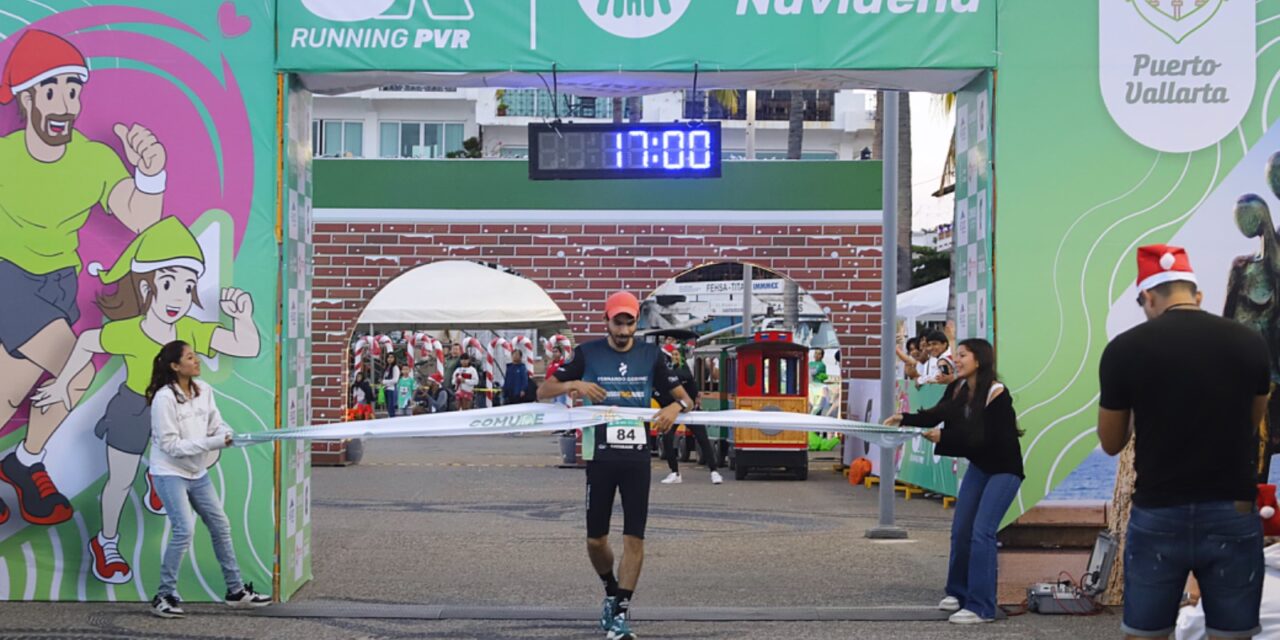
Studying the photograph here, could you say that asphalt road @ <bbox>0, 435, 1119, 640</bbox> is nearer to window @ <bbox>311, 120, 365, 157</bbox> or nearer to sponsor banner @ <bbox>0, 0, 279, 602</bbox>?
sponsor banner @ <bbox>0, 0, 279, 602</bbox>

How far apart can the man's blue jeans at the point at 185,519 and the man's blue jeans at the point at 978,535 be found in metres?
4.42

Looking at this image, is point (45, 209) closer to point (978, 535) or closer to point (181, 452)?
point (181, 452)

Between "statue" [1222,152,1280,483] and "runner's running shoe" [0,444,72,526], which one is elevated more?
"statue" [1222,152,1280,483]

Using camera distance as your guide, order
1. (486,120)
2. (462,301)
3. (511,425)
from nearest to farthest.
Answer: (511,425), (462,301), (486,120)

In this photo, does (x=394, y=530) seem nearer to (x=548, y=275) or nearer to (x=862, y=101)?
(x=548, y=275)

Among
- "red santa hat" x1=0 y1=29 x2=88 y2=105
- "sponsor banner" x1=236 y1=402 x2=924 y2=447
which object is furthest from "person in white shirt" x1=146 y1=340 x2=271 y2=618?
"red santa hat" x1=0 y1=29 x2=88 y2=105

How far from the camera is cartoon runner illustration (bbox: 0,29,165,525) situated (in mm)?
9656

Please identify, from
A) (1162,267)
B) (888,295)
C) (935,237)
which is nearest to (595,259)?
(888,295)

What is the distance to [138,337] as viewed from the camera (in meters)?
9.67

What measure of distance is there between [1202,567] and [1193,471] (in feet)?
1.16

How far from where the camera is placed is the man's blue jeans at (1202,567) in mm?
5527

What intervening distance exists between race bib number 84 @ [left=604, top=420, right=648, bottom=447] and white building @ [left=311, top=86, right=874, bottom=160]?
51.3 meters

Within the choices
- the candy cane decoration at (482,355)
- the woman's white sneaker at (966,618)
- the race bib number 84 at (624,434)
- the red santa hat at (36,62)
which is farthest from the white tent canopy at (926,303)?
the red santa hat at (36,62)

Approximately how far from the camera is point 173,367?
9102 millimetres
